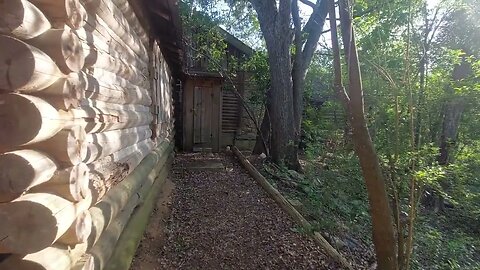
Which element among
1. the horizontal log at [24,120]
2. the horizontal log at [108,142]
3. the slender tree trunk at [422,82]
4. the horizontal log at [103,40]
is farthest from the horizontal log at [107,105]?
the slender tree trunk at [422,82]

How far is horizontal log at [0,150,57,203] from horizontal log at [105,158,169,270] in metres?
1.48

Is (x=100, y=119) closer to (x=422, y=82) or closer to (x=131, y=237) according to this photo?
(x=131, y=237)

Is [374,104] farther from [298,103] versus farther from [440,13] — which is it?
[298,103]

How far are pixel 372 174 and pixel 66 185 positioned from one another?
3181 millimetres

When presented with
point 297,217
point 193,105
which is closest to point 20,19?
point 297,217

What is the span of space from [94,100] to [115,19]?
1305 mm

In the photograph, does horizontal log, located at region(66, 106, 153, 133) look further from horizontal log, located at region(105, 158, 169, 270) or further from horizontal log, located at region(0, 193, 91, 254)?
horizontal log, located at region(105, 158, 169, 270)

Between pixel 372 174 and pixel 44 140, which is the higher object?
pixel 44 140

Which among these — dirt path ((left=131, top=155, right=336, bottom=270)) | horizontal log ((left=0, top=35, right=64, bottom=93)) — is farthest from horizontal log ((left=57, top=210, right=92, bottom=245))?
dirt path ((left=131, top=155, right=336, bottom=270))

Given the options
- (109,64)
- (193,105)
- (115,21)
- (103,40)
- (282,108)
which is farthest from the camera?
(193,105)

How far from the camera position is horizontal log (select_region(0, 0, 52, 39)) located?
1348 mm

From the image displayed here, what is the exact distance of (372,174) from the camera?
3842 mm

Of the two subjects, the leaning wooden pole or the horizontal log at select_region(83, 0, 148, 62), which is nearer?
the horizontal log at select_region(83, 0, 148, 62)

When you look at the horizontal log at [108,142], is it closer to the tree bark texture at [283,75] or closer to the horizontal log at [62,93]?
the horizontal log at [62,93]
